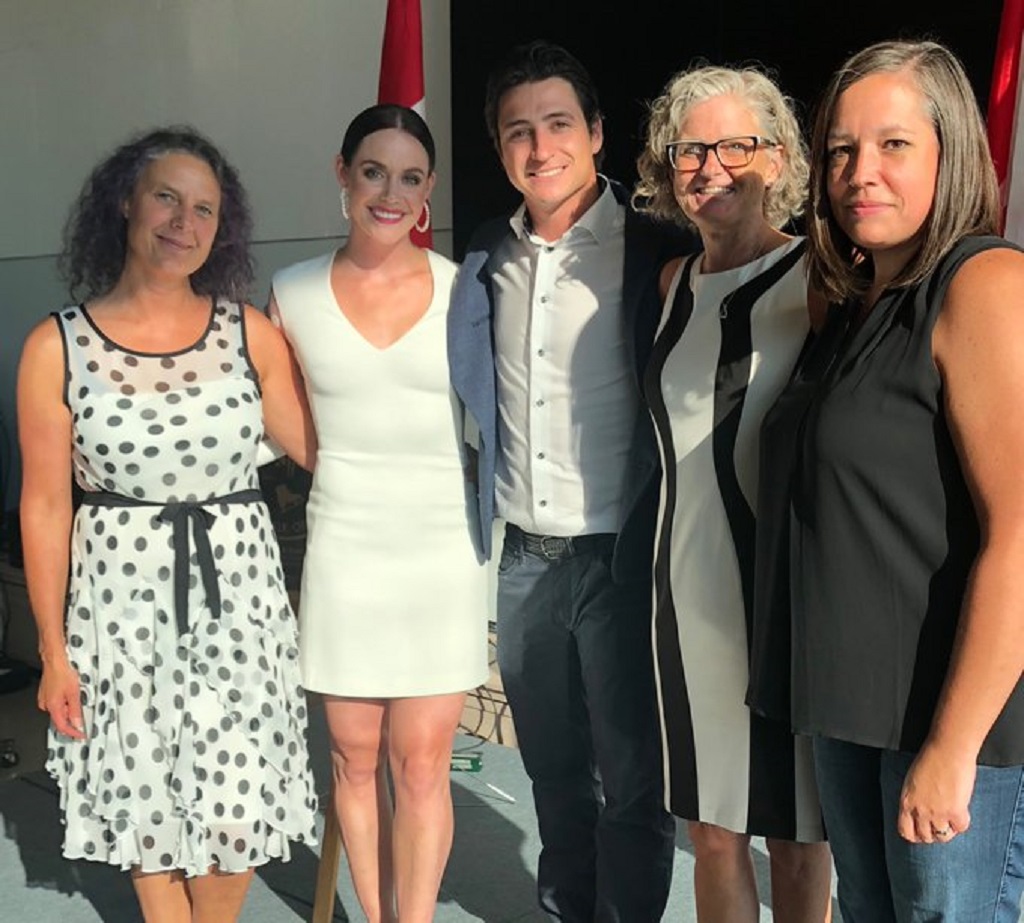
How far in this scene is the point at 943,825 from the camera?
4.62 feet

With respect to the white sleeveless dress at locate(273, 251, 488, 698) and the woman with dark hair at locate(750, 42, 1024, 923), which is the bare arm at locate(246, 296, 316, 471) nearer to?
the white sleeveless dress at locate(273, 251, 488, 698)

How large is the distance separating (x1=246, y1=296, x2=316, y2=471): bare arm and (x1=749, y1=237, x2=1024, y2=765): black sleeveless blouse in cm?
101

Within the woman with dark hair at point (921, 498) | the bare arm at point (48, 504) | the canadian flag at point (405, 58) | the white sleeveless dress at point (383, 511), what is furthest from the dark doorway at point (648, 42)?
the bare arm at point (48, 504)

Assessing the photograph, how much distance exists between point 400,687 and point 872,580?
1.06m

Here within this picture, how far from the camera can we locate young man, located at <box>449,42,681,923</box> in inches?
84.7

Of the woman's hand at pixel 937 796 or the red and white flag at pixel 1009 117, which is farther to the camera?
the red and white flag at pixel 1009 117

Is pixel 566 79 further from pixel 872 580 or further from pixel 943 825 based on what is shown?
pixel 943 825

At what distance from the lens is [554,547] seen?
2.22 metres

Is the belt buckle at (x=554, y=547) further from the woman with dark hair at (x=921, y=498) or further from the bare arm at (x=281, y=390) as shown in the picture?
the woman with dark hair at (x=921, y=498)

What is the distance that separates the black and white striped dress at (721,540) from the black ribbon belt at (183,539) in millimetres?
757

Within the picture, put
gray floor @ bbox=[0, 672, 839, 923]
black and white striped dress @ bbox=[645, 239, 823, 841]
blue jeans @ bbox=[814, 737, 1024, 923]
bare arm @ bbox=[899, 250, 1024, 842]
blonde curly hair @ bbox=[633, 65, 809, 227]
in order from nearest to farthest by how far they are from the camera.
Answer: bare arm @ bbox=[899, 250, 1024, 842] < blue jeans @ bbox=[814, 737, 1024, 923] < black and white striped dress @ bbox=[645, 239, 823, 841] < blonde curly hair @ bbox=[633, 65, 809, 227] < gray floor @ bbox=[0, 672, 839, 923]

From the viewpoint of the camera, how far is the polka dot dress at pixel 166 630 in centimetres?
210

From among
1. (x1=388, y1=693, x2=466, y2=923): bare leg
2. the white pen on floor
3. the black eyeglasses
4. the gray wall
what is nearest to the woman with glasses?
the black eyeglasses

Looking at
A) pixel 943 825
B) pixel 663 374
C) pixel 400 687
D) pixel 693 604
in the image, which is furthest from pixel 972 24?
pixel 943 825
